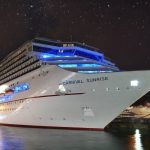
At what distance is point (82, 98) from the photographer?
32.1 meters

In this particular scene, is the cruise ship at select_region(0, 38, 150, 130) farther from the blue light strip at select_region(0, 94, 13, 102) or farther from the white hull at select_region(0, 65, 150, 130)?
the blue light strip at select_region(0, 94, 13, 102)

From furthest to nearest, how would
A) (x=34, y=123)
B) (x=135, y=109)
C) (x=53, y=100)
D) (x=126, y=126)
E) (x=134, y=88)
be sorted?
(x=135, y=109) → (x=126, y=126) → (x=34, y=123) → (x=53, y=100) → (x=134, y=88)

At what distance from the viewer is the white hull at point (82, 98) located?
102 ft

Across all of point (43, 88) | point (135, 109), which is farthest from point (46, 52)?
point (135, 109)

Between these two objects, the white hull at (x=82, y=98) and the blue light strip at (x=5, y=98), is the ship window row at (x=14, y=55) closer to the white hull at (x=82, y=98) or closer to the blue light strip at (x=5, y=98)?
the blue light strip at (x=5, y=98)

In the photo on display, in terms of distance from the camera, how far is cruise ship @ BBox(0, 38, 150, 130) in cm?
3122

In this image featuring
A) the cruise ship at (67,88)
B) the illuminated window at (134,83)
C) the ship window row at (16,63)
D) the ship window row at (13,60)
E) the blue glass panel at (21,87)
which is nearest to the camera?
the illuminated window at (134,83)

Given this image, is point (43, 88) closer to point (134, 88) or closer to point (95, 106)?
point (95, 106)

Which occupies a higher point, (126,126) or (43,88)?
(43,88)

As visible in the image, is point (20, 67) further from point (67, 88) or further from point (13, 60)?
point (67, 88)

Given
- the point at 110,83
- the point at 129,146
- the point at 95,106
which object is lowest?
the point at 129,146

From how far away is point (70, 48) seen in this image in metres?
37.7

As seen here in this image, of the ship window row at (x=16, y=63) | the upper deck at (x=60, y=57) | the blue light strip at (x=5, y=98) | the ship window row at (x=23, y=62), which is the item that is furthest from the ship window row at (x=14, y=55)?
the blue light strip at (x=5, y=98)

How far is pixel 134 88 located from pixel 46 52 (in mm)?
12127
